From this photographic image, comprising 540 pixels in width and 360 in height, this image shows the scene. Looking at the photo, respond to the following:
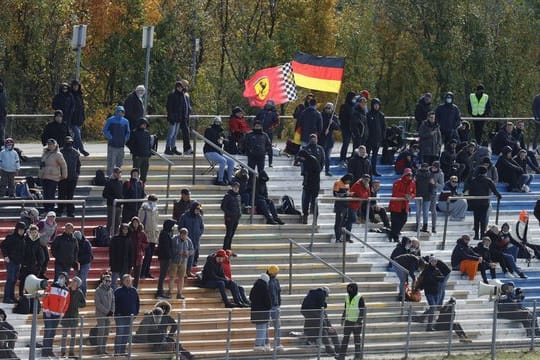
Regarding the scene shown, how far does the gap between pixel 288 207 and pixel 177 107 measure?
312 cm

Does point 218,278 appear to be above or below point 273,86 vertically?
below

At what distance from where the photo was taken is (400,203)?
134 feet

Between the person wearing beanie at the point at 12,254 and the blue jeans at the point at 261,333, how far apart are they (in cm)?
421

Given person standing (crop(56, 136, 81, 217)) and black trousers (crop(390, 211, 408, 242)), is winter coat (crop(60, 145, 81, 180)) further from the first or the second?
black trousers (crop(390, 211, 408, 242))

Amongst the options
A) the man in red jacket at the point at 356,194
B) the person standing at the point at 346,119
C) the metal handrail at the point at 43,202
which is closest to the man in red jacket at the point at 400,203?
the man in red jacket at the point at 356,194

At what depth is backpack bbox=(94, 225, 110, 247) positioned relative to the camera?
123 ft

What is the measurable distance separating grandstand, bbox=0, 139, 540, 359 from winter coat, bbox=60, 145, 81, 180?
33.0 inches

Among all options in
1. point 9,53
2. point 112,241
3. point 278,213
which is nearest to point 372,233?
point 278,213

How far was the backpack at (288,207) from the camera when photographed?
41.1m

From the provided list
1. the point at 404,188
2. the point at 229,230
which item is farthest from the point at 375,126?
the point at 229,230

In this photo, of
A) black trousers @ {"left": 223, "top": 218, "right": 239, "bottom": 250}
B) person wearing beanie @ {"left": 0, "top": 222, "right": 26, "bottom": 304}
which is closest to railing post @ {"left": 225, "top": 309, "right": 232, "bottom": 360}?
person wearing beanie @ {"left": 0, "top": 222, "right": 26, "bottom": 304}

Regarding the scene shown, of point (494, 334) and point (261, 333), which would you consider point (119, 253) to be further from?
point (494, 334)

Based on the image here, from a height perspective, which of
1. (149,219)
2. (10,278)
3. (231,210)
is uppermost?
(231,210)

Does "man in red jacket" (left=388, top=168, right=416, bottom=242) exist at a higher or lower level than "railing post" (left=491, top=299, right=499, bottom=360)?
higher
